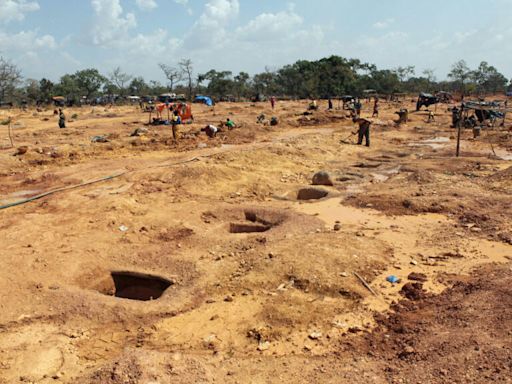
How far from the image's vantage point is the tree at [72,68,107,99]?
51.9 meters

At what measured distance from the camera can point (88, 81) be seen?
5241 centimetres

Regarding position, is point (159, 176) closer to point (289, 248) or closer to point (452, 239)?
point (289, 248)

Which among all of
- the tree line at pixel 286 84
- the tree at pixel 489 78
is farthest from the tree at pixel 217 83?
the tree at pixel 489 78

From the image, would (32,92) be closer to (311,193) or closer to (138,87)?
(138,87)

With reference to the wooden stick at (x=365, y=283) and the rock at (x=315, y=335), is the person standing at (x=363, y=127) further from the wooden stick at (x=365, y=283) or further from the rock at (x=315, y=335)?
the rock at (x=315, y=335)

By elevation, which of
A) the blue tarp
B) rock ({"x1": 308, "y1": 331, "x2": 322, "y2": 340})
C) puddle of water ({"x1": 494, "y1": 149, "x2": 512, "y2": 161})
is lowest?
rock ({"x1": 308, "y1": 331, "x2": 322, "y2": 340})

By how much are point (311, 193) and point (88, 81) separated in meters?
48.1

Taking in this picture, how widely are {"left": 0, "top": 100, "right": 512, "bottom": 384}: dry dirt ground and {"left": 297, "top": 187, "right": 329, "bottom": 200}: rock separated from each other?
15 cm

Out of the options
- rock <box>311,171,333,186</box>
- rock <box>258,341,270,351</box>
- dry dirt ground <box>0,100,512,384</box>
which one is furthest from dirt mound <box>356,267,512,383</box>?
rock <box>311,171,333,186</box>

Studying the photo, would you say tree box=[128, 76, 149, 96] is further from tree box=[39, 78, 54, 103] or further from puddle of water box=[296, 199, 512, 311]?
puddle of water box=[296, 199, 512, 311]

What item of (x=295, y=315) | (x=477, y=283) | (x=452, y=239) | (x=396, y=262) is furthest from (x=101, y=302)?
(x=452, y=239)

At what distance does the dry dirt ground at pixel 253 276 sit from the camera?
170 inches

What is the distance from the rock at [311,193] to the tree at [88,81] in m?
46.8

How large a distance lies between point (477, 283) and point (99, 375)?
448 cm
